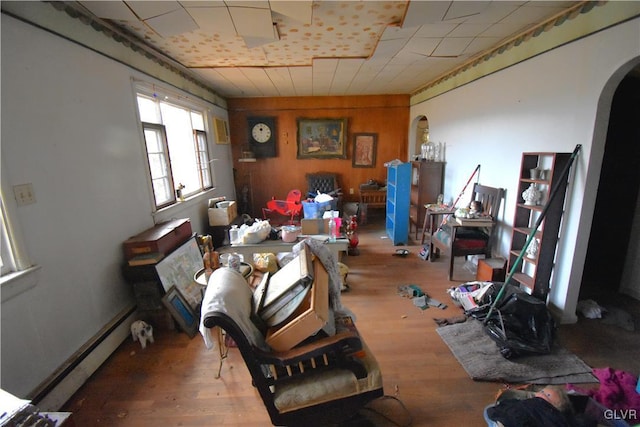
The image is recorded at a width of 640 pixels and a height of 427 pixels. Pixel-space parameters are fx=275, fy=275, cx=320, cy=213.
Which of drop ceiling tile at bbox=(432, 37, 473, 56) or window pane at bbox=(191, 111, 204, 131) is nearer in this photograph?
drop ceiling tile at bbox=(432, 37, 473, 56)

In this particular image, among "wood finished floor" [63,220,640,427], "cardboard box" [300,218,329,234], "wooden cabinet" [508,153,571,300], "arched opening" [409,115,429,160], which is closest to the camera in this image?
"wood finished floor" [63,220,640,427]

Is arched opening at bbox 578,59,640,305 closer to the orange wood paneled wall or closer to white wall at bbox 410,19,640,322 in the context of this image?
white wall at bbox 410,19,640,322

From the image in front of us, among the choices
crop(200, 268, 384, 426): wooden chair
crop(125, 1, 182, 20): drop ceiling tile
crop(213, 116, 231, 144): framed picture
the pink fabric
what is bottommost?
the pink fabric

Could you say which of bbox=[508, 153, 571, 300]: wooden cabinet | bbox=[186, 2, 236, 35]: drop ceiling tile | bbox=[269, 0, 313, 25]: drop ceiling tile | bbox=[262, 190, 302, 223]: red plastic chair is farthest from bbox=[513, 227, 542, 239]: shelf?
bbox=[262, 190, 302, 223]: red plastic chair

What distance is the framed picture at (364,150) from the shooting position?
5.73m

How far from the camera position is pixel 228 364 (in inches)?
78.6

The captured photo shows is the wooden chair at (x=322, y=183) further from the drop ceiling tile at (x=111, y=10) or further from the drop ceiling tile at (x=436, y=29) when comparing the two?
the drop ceiling tile at (x=111, y=10)

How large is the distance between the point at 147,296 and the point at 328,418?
1.79 meters

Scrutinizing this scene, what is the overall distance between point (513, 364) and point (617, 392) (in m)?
0.48

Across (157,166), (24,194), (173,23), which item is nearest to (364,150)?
(157,166)

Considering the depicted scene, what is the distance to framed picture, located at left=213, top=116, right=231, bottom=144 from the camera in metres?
4.77

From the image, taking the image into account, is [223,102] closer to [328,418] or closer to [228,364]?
[228,364]

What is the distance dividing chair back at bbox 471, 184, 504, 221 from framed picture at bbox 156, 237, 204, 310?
316cm

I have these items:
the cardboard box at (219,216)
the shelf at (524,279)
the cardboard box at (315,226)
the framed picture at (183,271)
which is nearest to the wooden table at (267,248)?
the cardboard box at (315,226)
